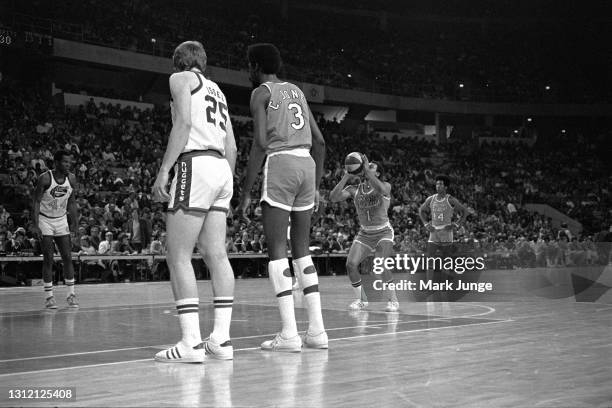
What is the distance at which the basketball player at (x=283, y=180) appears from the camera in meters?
6.68

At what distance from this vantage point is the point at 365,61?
4828 centimetres

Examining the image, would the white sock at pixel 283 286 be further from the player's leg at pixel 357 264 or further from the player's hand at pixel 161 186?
the player's leg at pixel 357 264

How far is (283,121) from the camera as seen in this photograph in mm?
6770

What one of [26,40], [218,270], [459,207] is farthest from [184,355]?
[26,40]

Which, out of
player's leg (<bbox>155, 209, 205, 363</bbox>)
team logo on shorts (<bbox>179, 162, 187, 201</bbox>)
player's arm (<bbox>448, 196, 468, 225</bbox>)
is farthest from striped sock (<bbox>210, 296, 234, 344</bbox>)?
player's arm (<bbox>448, 196, 468, 225</bbox>)

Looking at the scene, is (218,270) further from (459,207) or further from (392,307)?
(459,207)

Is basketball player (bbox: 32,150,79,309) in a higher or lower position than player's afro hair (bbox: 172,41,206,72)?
lower

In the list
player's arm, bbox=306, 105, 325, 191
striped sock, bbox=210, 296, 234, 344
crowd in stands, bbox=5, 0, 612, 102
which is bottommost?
striped sock, bbox=210, 296, 234, 344

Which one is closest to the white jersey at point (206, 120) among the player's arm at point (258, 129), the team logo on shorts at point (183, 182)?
the team logo on shorts at point (183, 182)

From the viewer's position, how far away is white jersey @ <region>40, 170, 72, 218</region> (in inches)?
462
